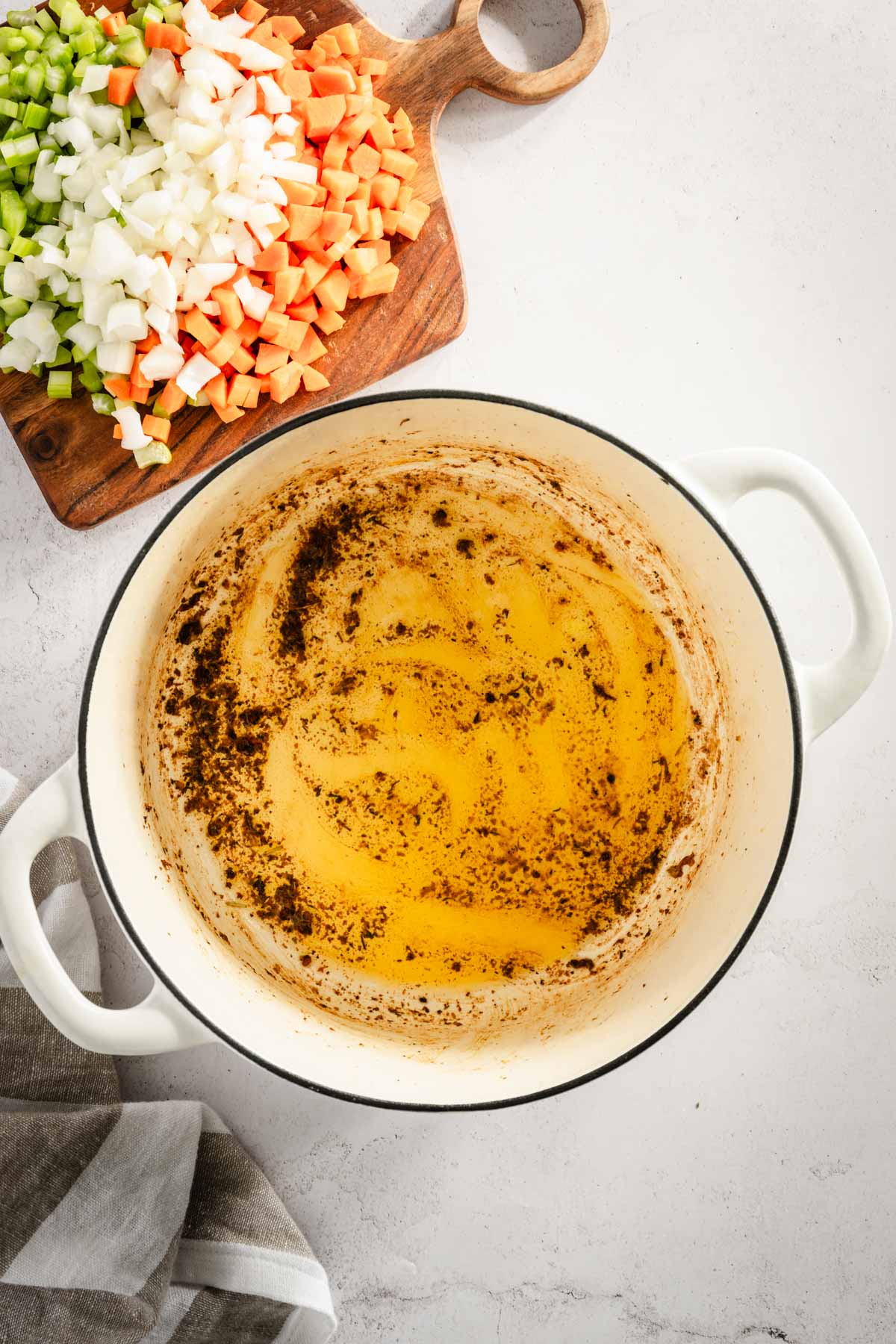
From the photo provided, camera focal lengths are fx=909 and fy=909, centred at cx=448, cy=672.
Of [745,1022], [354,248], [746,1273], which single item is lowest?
[746,1273]

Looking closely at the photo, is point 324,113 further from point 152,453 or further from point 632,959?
point 632,959

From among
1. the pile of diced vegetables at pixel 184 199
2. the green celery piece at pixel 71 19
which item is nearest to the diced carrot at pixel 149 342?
the pile of diced vegetables at pixel 184 199

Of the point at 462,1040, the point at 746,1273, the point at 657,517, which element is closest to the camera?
the point at 657,517

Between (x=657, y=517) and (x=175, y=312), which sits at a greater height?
(x=175, y=312)

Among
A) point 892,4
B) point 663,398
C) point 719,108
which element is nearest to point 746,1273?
point 663,398

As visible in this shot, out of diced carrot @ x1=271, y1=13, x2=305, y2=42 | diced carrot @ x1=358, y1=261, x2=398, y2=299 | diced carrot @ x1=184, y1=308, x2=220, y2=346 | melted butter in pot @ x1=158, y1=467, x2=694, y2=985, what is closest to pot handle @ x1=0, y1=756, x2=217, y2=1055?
melted butter in pot @ x1=158, y1=467, x2=694, y2=985

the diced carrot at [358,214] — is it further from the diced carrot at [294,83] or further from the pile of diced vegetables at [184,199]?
the diced carrot at [294,83]

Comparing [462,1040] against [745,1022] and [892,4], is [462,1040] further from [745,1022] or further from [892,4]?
[892,4]
